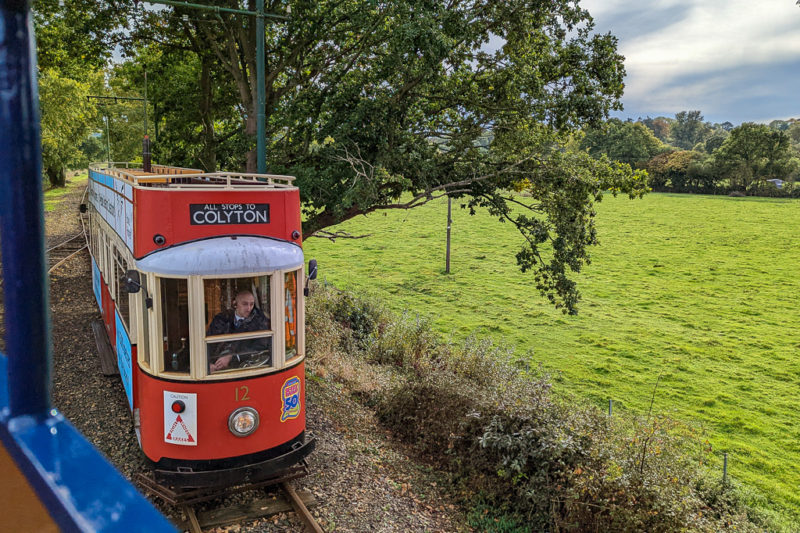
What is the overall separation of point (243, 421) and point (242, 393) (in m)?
0.37

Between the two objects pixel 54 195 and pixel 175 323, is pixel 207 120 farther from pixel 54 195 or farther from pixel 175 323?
pixel 54 195

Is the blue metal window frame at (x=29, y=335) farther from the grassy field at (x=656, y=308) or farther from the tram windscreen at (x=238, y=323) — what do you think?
the grassy field at (x=656, y=308)

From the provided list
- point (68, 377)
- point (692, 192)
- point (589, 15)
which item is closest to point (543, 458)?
point (68, 377)

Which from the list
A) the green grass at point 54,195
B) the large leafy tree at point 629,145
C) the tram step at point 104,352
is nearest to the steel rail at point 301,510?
the green grass at point 54,195

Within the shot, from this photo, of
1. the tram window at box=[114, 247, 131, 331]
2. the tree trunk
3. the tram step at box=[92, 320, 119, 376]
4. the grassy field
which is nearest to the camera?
the tram window at box=[114, 247, 131, 331]

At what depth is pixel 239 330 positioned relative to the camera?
7.71 meters

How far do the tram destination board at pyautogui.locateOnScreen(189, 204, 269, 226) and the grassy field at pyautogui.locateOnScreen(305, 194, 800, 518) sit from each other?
14.2 metres

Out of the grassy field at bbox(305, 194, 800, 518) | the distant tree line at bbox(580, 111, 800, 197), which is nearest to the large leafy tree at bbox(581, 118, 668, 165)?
the distant tree line at bbox(580, 111, 800, 197)

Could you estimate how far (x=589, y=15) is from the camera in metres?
14.6

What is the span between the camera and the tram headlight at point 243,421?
769 centimetres

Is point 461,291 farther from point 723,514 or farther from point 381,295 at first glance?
point 723,514

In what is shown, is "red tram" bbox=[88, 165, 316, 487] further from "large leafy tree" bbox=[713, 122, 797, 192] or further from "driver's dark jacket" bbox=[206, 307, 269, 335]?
"large leafy tree" bbox=[713, 122, 797, 192]

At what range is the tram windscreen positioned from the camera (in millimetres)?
7500

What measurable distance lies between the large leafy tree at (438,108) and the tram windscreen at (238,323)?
5866 millimetres
